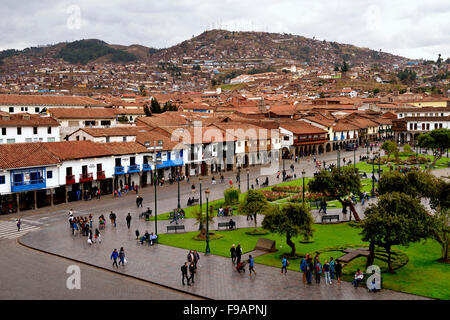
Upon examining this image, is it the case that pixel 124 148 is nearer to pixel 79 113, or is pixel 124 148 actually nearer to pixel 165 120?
pixel 165 120

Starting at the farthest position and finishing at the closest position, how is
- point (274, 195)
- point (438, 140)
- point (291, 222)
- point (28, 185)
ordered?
point (438, 140) < point (274, 195) < point (28, 185) < point (291, 222)

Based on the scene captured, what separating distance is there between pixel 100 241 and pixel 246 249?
8.23 meters

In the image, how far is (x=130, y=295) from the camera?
16.6 metres

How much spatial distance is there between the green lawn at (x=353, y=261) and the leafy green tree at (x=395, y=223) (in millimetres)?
1062

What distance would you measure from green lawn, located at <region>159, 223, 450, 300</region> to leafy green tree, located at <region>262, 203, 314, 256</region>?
134 centimetres

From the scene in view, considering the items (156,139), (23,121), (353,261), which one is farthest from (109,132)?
(353,261)

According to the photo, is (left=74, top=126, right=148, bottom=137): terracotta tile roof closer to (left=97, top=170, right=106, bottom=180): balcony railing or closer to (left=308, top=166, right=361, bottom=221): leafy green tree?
(left=97, top=170, right=106, bottom=180): balcony railing

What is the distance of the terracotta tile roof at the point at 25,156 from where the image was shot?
33250 millimetres

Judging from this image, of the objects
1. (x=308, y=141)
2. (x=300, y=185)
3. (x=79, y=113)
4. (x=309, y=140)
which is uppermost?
(x=79, y=113)

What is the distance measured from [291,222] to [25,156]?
23.8 meters

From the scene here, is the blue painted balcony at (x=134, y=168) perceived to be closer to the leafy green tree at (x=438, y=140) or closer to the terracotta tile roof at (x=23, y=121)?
the terracotta tile roof at (x=23, y=121)

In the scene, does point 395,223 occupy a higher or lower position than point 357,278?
higher

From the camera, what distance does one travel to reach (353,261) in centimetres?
2011

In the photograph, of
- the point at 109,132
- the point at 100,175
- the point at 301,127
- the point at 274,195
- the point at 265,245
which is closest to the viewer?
the point at 265,245
